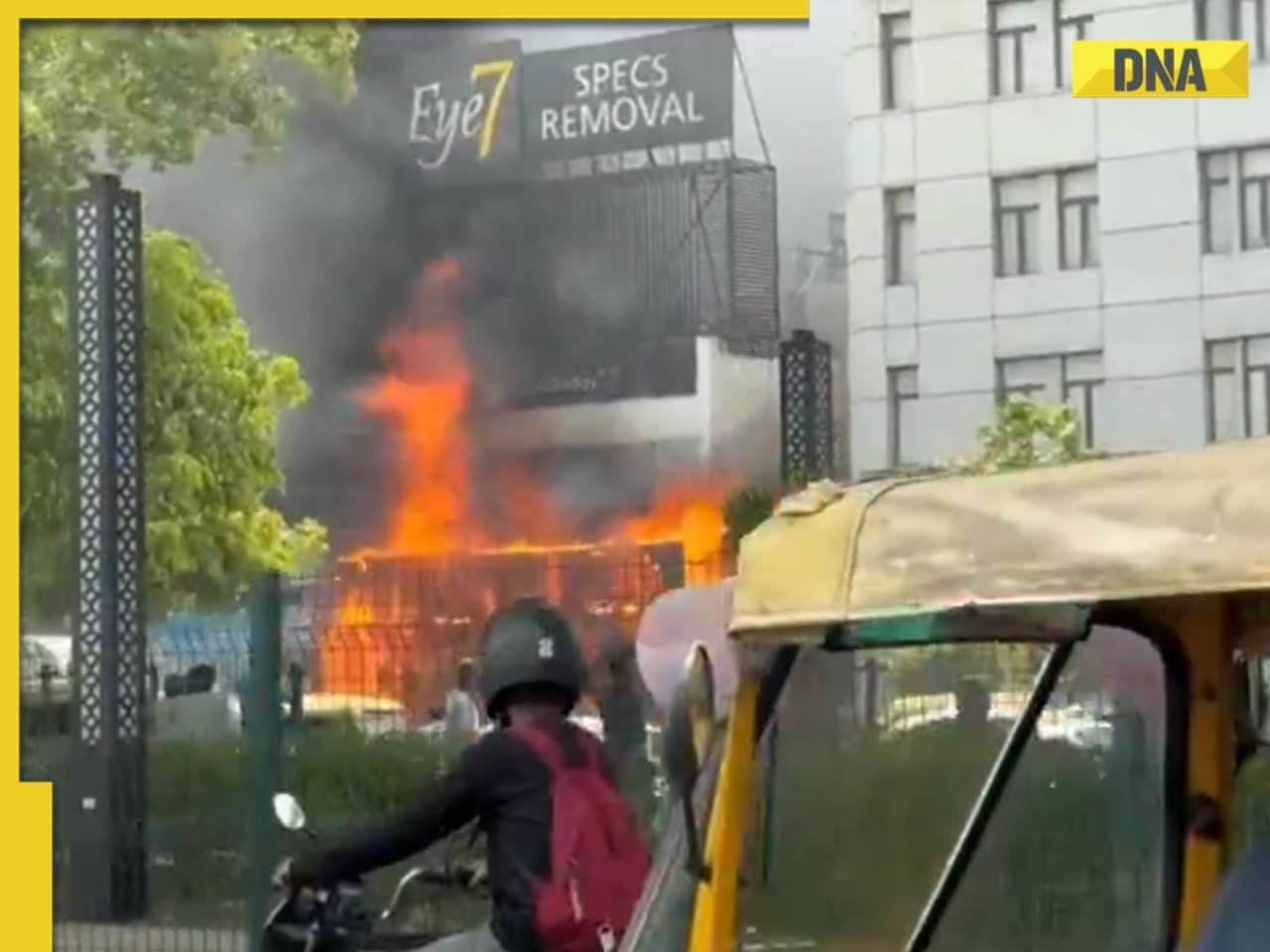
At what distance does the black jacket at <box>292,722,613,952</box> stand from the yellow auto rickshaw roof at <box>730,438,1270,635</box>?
147 centimetres

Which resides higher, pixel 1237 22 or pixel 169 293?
pixel 1237 22

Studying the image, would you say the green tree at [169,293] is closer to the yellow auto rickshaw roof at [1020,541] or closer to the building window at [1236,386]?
the building window at [1236,386]

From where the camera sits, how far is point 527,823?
192 inches

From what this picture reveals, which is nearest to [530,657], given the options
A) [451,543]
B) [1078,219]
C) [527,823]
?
[527,823]

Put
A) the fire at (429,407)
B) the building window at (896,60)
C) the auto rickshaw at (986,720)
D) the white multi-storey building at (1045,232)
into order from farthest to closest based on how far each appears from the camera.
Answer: the fire at (429,407) → the building window at (896,60) → the white multi-storey building at (1045,232) → the auto rickshaw at (986,720)

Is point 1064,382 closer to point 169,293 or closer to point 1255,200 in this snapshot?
point 1255,200

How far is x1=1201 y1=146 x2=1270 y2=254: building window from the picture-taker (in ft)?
44.2

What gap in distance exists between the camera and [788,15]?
14633 millimetres

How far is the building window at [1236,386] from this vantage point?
533 inches

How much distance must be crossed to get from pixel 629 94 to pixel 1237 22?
3.27m

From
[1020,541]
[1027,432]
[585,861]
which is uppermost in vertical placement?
[1027,432]

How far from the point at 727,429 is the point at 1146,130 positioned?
8.80ft

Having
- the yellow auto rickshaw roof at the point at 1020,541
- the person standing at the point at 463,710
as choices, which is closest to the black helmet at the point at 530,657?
the yellow auto rickshaw roof at the point at 1020,541

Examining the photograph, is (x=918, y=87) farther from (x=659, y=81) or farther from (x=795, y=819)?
(x=795, y=819)
